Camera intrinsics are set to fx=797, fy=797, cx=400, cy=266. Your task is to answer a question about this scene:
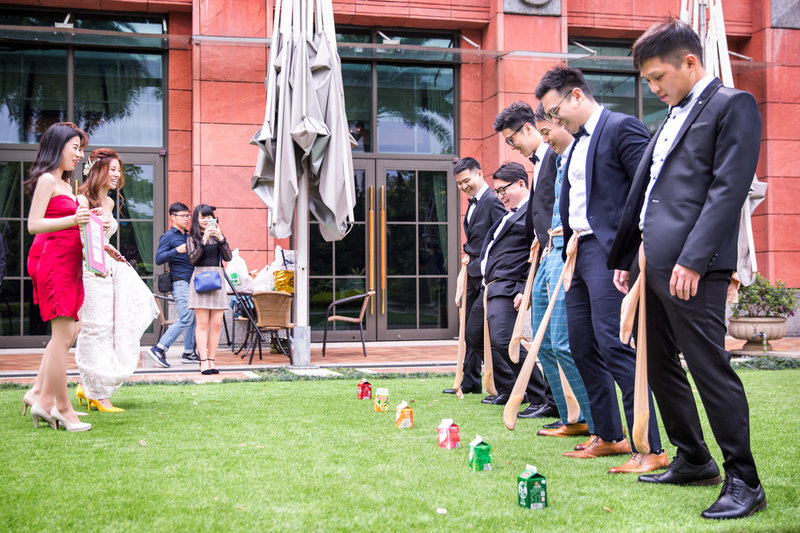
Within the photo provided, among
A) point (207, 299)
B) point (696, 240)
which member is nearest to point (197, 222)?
point (207, 299)

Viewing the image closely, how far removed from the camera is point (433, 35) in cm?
1237

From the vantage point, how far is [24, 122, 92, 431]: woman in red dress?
4590 millimetres

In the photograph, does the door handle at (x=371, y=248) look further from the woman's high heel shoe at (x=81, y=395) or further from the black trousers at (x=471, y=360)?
the woman's high heel shoe at (x=81, y=395)

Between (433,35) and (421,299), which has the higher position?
(433,35)

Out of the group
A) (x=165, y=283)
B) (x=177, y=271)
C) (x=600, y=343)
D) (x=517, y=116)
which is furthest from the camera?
(x=165, y=283)

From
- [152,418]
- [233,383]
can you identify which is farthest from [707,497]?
[233,383]

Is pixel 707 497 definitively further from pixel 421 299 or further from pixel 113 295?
pixel 421 299

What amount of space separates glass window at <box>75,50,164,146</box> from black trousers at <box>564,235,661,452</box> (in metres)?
8.90

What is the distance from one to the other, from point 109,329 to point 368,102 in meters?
7.50

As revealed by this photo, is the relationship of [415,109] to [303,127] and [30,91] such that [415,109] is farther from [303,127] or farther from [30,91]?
[30,91]

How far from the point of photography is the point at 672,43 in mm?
3010

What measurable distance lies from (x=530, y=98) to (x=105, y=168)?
759 centimetres

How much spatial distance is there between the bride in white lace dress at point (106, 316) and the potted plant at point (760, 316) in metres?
7.24

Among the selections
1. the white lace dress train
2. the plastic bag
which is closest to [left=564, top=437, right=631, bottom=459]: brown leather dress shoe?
the white lace dress train
